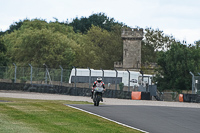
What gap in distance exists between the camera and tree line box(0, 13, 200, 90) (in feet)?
204

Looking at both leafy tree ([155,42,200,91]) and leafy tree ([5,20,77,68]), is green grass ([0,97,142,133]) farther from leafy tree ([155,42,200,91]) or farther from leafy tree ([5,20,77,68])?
leafy tree ([5,20,77,68])

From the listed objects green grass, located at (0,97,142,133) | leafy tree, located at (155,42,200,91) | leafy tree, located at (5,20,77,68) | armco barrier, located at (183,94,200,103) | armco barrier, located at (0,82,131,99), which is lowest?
green grass, located at (0,97,142,133)

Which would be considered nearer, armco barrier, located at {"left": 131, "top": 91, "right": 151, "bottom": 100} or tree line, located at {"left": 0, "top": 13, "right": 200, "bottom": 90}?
armco barrier, located at {"left": 131, "top": 91, "right": 151, "bottom": 100}

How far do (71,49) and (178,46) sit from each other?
23.9 meters

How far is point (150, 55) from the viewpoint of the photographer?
100375 millimetres

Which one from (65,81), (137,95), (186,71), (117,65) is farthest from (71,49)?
(137,95)

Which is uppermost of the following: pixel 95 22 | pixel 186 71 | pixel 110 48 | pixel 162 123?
pixel 95 22

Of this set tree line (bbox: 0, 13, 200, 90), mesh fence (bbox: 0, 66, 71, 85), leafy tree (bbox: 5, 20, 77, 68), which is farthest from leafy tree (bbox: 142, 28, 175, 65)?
mesh fence (bbox: 0, 66, 71, 85)

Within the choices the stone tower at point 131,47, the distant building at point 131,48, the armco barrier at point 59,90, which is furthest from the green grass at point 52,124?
the stone tower at point 131,47

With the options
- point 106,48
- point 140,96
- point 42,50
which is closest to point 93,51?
point 106,48

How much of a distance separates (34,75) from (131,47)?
1807 inches

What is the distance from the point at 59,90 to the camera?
146 feet

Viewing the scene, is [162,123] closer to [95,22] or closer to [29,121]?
[29,121]

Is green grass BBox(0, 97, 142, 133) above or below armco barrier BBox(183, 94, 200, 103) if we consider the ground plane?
below
